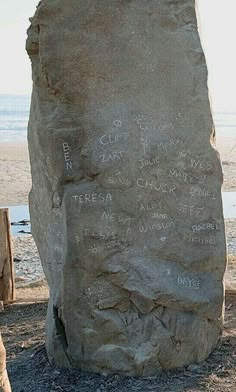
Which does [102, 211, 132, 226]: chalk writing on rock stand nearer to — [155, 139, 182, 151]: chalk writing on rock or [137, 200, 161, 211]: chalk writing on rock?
[137, 200, 161, 211]: chalk writing on rock

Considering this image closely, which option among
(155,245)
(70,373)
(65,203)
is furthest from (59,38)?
(70,373)

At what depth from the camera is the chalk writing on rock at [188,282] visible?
551cm

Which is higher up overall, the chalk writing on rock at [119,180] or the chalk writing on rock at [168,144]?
the chalk writing on rock at [168,144]

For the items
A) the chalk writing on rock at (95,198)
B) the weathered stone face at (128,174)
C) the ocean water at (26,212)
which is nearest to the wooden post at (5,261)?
the weathered stone face at (128,174)

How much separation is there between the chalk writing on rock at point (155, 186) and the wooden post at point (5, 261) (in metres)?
2.88

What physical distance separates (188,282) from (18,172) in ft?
61.4

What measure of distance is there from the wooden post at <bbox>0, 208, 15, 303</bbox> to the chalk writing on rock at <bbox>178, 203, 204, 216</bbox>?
296 centimetres

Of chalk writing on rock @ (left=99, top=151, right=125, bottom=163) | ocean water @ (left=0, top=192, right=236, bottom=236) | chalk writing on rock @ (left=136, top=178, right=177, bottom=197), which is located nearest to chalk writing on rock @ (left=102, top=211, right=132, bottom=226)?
chalk writing on rock @ (left=136, top=178, right=177, bottom=197)

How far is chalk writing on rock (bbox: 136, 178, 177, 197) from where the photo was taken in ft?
17.9

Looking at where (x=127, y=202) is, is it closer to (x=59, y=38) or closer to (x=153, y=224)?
(x=153, y=224)

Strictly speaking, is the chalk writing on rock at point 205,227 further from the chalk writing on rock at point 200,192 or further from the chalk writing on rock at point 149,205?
the chalk writing on rock at point 149,205

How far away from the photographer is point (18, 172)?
23828 mm

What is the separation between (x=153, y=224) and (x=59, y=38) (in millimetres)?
1549

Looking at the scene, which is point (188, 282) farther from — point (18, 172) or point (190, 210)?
point (18, 172)
